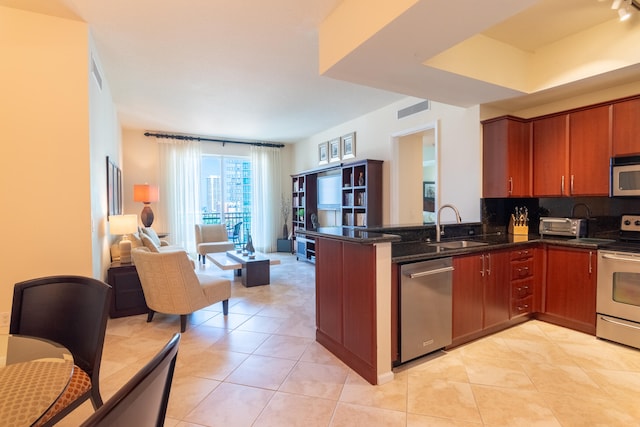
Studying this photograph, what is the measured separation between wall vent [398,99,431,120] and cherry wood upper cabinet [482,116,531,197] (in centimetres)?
96

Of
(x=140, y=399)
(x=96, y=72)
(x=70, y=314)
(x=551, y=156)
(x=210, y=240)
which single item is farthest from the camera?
(x=210, y=240)

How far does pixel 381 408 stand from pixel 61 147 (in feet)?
10.8

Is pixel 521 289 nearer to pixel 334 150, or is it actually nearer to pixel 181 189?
pixel 334 150

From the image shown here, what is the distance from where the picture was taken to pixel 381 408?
1.86 metres

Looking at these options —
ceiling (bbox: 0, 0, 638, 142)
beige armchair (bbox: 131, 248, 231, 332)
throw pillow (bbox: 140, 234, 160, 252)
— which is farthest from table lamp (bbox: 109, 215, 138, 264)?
ceiling (bbox: 0, 0, 638, 142)

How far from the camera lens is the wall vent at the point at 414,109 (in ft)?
14.1

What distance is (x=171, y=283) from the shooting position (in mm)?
2900

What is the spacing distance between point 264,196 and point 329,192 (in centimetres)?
231

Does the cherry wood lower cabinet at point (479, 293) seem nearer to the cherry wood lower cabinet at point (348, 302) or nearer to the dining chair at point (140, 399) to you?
the cherry wood lower cabinet at point (348, 302)

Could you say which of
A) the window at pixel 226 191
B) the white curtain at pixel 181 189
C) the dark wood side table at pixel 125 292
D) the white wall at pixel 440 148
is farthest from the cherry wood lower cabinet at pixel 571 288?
the white curtain at pixel 181 189

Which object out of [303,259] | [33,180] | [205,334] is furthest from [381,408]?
[303,259]

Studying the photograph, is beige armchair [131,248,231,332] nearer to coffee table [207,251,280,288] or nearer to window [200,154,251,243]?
coffee table [207,251,280,288]

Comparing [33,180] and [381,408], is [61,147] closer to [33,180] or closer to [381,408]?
[33,180]

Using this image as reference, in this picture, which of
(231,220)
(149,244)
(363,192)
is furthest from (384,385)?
(231,220)
